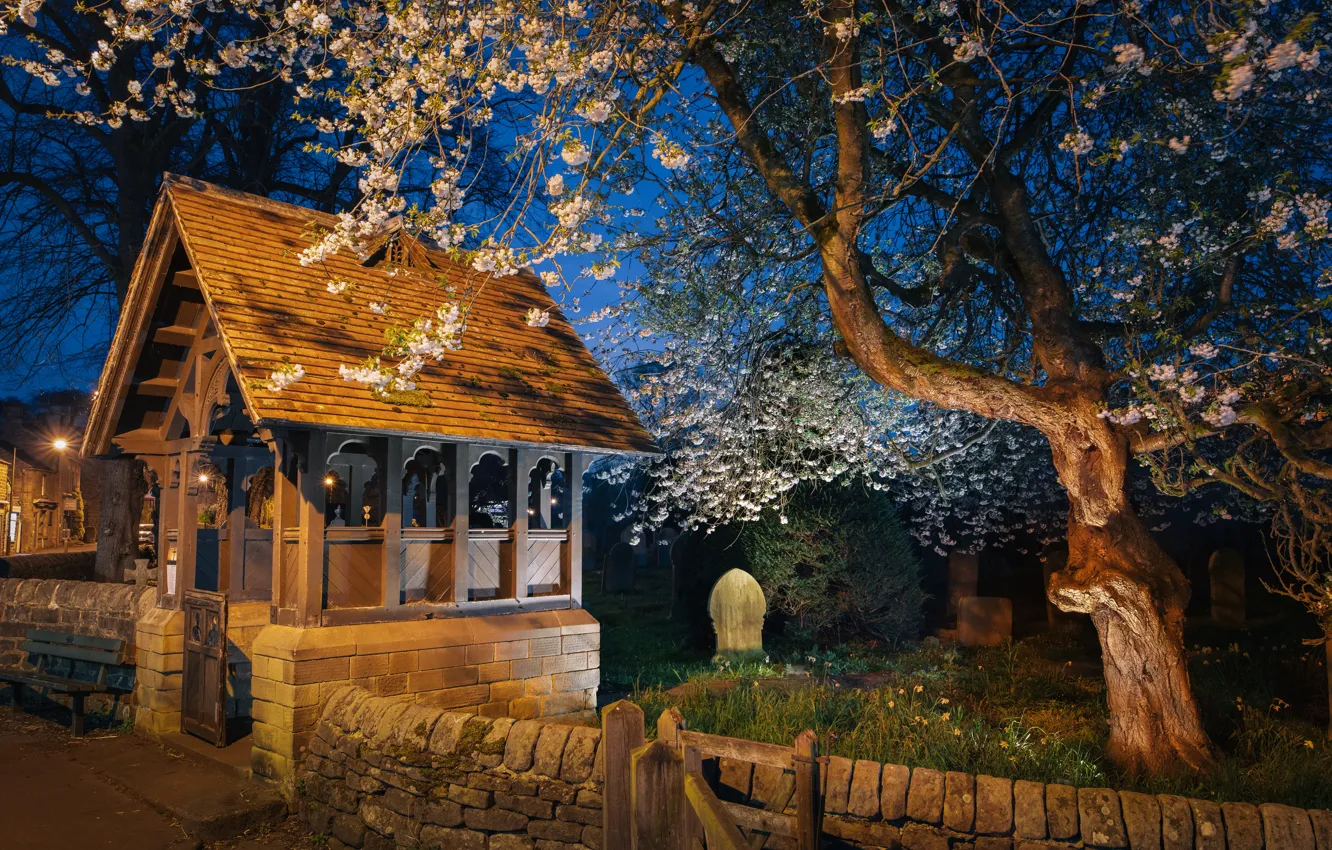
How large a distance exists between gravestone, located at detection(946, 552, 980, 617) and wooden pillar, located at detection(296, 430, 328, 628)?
12590 mm

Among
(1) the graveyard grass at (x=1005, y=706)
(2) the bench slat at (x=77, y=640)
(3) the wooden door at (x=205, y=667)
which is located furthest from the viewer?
(2) the bench slat at (x=77, y=640)

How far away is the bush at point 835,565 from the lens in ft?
47.9

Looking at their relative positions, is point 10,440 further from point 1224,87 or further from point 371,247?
point 1224,87

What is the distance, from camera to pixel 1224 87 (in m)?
5.35

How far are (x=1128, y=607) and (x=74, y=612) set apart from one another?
1232cm

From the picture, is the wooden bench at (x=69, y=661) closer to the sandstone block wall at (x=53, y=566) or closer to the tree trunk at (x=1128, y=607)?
the tree trunk at (x=1128, y=607)

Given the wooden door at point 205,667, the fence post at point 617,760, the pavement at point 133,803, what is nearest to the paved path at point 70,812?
the pavement at point 133,803

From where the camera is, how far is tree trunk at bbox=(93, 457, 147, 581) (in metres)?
15.2

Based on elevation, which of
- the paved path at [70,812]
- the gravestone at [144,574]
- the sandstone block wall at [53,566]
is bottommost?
the paved path at [70,812]

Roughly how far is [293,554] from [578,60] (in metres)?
5.14

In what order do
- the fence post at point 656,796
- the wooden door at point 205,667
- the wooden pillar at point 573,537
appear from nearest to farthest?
the fence post at point 656,796 < the wooden door at point 205,667 < the wooden pillar at point 573,537

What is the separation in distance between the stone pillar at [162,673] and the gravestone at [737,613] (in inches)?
284

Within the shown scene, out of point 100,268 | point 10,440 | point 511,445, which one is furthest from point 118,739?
point 10,440

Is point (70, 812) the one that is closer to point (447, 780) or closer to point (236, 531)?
point (236, 531)
